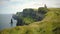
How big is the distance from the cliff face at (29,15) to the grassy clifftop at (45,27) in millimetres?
87

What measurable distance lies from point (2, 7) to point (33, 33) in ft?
2.91

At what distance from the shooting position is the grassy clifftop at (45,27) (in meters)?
2.85

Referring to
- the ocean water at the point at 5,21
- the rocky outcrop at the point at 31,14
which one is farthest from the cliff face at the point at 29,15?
the ocean water at the point at 5,21

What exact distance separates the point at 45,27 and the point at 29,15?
1.45ft

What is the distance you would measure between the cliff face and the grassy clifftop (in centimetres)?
9

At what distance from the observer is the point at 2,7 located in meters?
2.97

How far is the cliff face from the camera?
2925 mm

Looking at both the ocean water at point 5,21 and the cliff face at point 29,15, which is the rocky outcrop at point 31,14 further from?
the ocean water at point 5,21

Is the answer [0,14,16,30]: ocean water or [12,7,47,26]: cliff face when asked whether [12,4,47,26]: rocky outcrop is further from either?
[0,14,16,30]: ocean water

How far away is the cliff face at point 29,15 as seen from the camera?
2925 millimetres

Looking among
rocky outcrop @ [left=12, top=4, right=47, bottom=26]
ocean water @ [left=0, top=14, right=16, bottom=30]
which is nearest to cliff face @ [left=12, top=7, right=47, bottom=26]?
rocky outcrop @ [left=12, top=4, right=47, bottom=26]

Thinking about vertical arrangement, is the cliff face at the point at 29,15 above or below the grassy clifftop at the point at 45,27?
above

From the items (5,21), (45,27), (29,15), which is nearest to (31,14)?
(29,15)

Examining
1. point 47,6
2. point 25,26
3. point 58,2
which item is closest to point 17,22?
point 25,26
